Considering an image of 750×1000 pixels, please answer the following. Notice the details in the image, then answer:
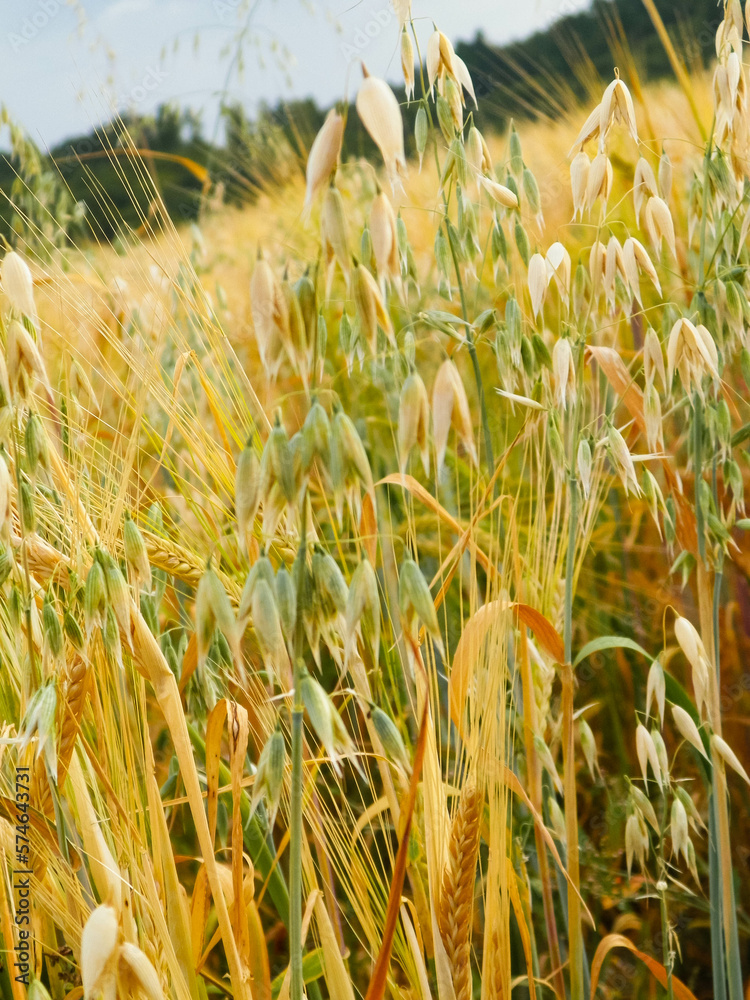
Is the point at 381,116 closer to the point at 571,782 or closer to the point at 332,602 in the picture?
the point at 332,602

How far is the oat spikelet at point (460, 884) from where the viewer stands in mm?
416

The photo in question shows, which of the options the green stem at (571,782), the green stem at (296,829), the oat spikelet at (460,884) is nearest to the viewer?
the green stem at (296,829)

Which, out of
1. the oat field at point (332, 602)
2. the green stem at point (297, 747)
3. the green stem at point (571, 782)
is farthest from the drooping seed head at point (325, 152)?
the green stem at point (571, 782)

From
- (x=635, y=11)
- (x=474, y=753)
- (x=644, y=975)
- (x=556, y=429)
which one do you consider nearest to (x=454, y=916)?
(x=474, y=753)

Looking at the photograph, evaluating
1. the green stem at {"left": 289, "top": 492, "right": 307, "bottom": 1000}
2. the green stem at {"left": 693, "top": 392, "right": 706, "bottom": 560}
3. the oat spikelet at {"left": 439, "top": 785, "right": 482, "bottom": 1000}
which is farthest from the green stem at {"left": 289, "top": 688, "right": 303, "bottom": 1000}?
the green stem at {"left": 693, "top": 392, "right": 706, "bottom": 560}

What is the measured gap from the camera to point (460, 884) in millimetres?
416

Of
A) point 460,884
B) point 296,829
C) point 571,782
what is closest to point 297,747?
point 296,829

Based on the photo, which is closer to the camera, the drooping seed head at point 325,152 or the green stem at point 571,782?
the drooping seed head at point 325,152

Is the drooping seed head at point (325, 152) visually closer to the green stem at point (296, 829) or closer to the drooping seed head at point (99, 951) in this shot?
the green stem at point (296, 829)

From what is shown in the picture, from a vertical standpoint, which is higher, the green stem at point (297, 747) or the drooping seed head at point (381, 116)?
the drooping seed head at point (381, 116)

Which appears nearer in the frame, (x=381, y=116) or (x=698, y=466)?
(x=381, y=116)

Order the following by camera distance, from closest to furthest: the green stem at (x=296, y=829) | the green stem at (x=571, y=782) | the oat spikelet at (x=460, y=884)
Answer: the green stem at (x=296, y=829)
the oat spikelet at (x=460, y=884)
the green stem at (x=571, y=782)

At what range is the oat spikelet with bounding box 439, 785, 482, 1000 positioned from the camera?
416 mm

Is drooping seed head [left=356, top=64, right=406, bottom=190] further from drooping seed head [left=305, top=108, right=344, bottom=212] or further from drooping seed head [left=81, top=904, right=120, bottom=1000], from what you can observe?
drooping seed head [left=81, top=904, right=120, bottom=1000]
